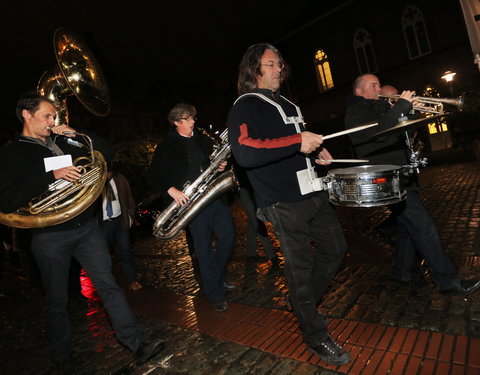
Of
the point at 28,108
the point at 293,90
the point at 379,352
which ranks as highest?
the point at 293,90

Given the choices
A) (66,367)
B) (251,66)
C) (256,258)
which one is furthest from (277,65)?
(256,258)

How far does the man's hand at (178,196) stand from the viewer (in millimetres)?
3721

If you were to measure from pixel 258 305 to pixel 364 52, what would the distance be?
24790 millimetres

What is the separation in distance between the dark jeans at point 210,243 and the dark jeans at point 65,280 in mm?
1016

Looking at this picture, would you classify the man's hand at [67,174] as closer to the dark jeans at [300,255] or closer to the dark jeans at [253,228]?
the dark jeans at [300,255]

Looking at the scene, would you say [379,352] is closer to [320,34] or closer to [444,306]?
[444,306]

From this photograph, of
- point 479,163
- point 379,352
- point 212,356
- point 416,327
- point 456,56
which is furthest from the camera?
point 456,56

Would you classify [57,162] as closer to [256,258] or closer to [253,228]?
[253,228]

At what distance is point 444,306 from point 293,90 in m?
27.6

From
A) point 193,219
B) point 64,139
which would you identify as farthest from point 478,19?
point 64,139

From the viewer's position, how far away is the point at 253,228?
5203mm

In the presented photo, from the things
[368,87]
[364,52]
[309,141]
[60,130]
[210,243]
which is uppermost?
[364,52]

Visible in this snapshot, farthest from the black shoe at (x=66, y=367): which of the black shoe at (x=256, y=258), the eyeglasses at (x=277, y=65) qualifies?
the eyeglasses at (x=277, y=65)

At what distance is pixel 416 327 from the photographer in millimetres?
2658
